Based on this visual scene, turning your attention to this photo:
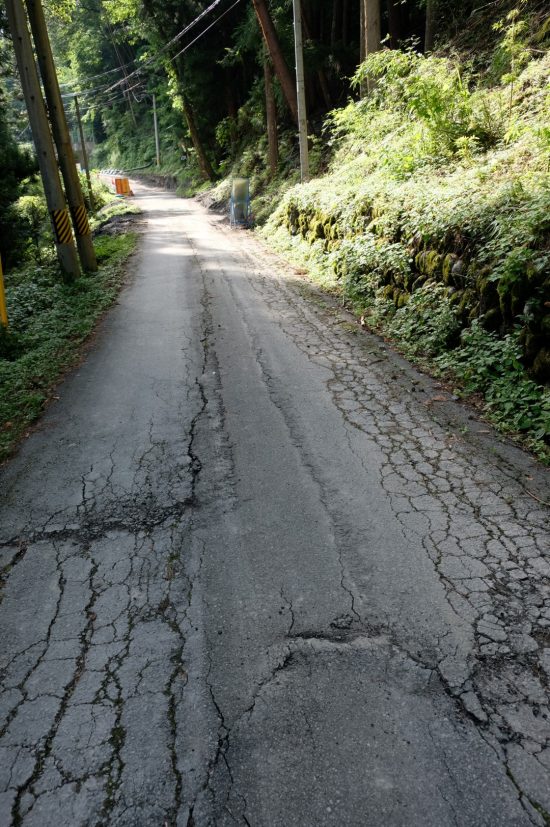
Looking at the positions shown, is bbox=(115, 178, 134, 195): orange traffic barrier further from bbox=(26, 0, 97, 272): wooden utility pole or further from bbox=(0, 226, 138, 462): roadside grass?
bbox=(26, 0, 97, 272): wooden utility pole

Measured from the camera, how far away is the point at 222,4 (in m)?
25.4

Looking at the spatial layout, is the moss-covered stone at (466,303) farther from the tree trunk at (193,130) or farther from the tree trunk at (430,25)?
the tree trunk at (193,130)

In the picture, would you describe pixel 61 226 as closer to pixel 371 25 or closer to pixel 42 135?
pixel 42 135

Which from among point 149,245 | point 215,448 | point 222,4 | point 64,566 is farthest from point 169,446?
point 222,4

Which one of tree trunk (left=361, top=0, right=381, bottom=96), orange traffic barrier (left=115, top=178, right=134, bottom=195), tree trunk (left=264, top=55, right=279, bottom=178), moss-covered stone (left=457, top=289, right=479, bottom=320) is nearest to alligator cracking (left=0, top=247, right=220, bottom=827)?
moss-covered stone (left=457, top=289, right=479, bottom=320)

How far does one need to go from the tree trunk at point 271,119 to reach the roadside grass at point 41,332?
397 inches

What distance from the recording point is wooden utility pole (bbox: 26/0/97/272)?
11.6m

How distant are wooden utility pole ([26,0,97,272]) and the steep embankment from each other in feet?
18.9

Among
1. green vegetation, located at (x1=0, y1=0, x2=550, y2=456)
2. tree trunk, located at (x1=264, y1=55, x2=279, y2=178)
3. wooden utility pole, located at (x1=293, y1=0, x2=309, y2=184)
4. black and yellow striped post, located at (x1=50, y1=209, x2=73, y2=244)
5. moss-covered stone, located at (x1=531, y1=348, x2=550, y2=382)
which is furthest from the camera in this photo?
tree trunk, located at (x1=264, y1=55, x2=279, y2=178)

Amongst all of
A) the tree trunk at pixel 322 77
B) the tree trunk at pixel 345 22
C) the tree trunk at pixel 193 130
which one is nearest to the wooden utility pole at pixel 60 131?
the tree trunk at pixel 322 77

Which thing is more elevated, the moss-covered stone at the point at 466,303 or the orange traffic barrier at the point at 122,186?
the orange traffic barrier at the point at 122,186

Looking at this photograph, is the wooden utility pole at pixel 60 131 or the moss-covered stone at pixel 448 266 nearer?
the moss-covered stone at pixel 448 266

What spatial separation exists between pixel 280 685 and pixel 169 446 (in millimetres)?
2879

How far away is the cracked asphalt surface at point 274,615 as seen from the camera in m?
2.27
